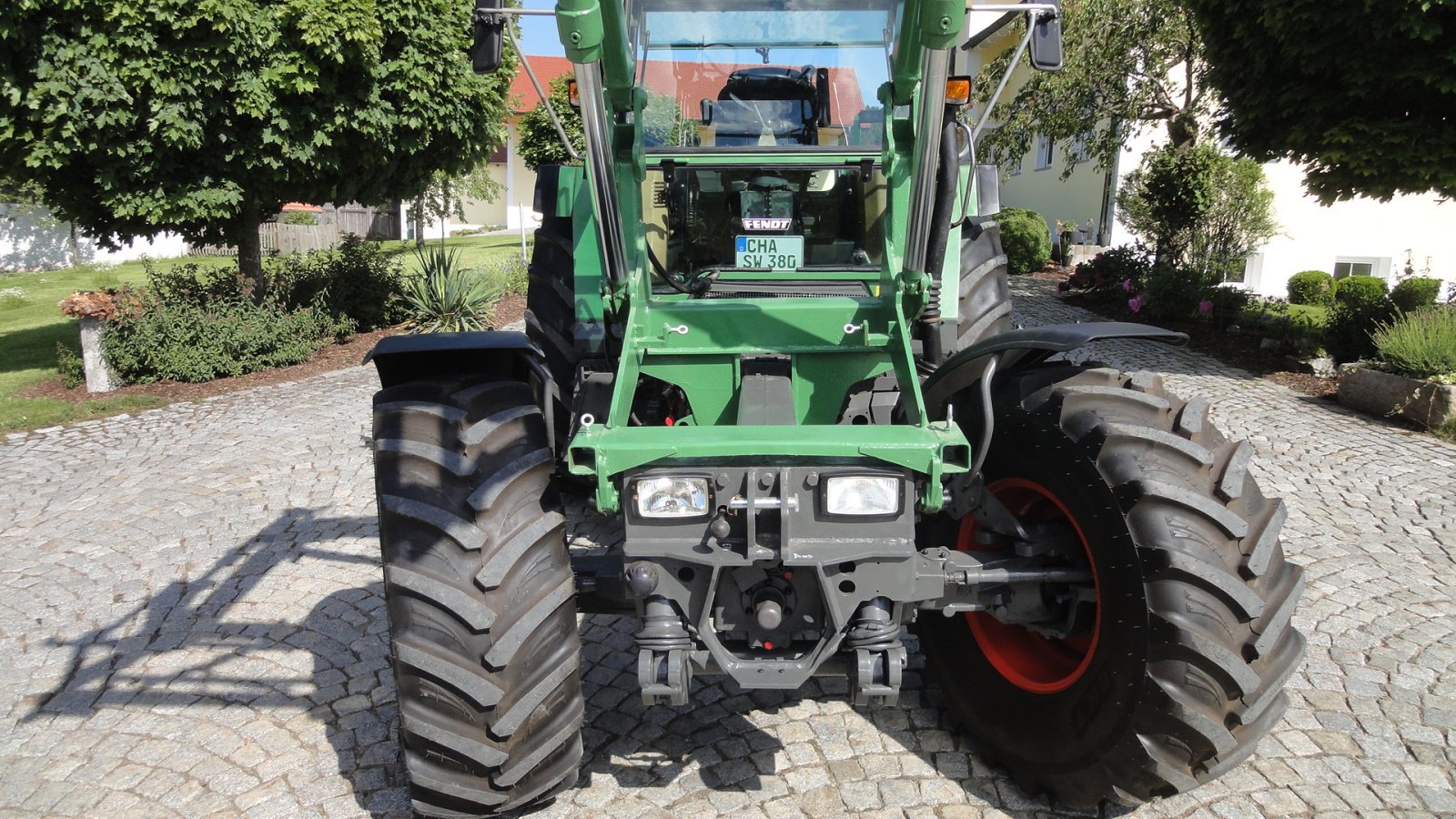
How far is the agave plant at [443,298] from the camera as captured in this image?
12523 millimetres

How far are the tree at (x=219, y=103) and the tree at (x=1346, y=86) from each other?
7.35 metres

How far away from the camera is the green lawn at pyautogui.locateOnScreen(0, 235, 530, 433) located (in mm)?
8938

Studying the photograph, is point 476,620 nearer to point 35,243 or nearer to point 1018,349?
point 1018,349

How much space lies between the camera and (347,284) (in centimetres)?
1251

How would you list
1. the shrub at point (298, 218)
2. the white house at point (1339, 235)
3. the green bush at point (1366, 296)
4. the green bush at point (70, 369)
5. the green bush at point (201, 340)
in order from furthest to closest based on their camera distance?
the shrub at point (298, 218) → the white house at point (1339, 235) → the green bush at point (70, 369) → the green bush at point (201, 340) → the green bush at point (1366, 296)

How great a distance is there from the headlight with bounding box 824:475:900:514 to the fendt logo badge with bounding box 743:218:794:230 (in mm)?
1764

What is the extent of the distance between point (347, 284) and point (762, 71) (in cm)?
962

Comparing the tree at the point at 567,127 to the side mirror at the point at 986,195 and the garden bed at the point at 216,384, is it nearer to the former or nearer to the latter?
the side mirror at the point at 986,195

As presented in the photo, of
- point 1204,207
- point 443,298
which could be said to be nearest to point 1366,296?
point 1204,207

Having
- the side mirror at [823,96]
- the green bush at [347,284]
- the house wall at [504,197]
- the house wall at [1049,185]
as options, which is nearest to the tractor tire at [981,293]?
the side mirror at [823,96]

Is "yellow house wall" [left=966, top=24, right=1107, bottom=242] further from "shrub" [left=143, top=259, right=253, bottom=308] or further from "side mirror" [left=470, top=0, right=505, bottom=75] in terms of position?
"side mirror" [left=470, top=0, right=505, bottom=75]

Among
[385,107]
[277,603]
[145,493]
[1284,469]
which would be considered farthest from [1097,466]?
[385,107]

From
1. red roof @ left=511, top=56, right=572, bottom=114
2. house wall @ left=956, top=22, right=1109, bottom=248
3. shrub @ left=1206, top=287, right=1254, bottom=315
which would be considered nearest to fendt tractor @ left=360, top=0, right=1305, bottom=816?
shrub @ left=1206, top=287, right=1254, bottom=315

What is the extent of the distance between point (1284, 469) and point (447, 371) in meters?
5.71
